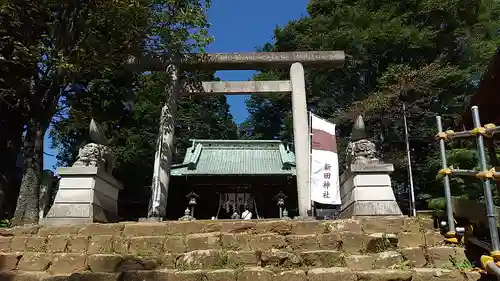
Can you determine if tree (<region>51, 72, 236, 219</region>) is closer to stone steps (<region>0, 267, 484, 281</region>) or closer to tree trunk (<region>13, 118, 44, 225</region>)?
tree trunk (<region>13, 118, 44, 225</region>)

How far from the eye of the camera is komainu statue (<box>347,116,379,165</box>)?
7.57 meters

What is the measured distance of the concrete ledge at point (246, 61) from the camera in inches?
383

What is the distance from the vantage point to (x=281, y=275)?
4.48m

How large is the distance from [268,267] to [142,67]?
6.75m

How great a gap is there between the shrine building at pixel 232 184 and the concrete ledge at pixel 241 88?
525 cm

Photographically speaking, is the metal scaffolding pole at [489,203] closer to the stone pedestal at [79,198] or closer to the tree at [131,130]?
the stone pedestal at [79,198]

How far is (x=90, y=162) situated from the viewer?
313 inches

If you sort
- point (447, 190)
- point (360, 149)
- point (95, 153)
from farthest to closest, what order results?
1. point (95, 153)
2. point (360, 149)
3. point (447, 190)

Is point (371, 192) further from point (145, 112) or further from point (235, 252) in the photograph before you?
point (145, 112)

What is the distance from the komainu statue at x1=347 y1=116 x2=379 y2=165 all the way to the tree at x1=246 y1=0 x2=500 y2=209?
11807mm

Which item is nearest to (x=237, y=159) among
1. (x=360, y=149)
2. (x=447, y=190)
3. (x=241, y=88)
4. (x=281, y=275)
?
(x=241, y=88)

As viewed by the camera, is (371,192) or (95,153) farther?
(95,153)

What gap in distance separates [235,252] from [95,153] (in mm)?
4438

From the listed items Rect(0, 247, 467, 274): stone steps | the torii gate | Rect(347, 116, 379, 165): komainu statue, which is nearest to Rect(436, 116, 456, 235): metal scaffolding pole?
Rect(0, 247, 467, 274): stone steps
